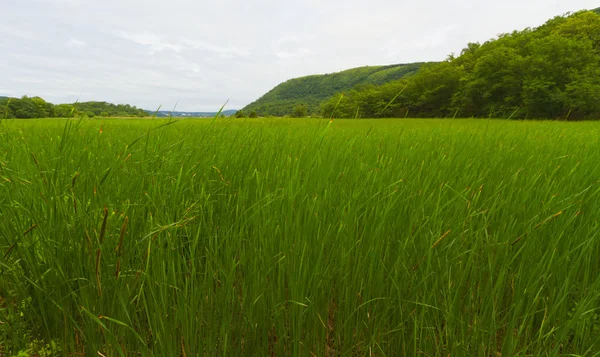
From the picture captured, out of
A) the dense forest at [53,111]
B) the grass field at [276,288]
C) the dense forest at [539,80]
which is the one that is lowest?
the grass field at [276,288]

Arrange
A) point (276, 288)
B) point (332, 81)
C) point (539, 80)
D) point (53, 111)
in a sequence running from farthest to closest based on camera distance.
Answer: point (332, 81), point (539, 80), point (53, 111), point (276, 288)

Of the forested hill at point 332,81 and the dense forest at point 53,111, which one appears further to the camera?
the forested hill at point 332,81

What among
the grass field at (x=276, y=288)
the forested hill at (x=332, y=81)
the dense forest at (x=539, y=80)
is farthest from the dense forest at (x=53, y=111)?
the forested hill at (x=332, y=81)

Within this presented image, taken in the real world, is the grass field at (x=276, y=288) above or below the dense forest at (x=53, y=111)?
below

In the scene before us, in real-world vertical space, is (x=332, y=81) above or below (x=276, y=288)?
above

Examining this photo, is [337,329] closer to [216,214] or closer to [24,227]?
[216,214]

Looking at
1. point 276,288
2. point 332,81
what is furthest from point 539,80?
point 332,81

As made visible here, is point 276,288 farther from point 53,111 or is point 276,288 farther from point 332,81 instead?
point 332,81

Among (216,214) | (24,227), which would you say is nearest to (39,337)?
(24,227)

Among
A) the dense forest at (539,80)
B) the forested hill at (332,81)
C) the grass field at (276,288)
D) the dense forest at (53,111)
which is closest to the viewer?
the grass field at (276,288)

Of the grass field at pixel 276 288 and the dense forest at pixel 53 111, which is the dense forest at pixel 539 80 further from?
the grass field at pixel 276 288

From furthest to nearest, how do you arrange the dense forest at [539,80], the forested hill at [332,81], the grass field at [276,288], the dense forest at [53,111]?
1. the forested hill at [332,81]
2. the dense forest at [539,80]
3. the dense forest at [53,111]
4. the grass field at [276,288]

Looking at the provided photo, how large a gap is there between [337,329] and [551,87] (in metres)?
36.9

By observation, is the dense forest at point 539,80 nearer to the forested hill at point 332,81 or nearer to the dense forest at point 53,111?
the dense forest at point 53,111
